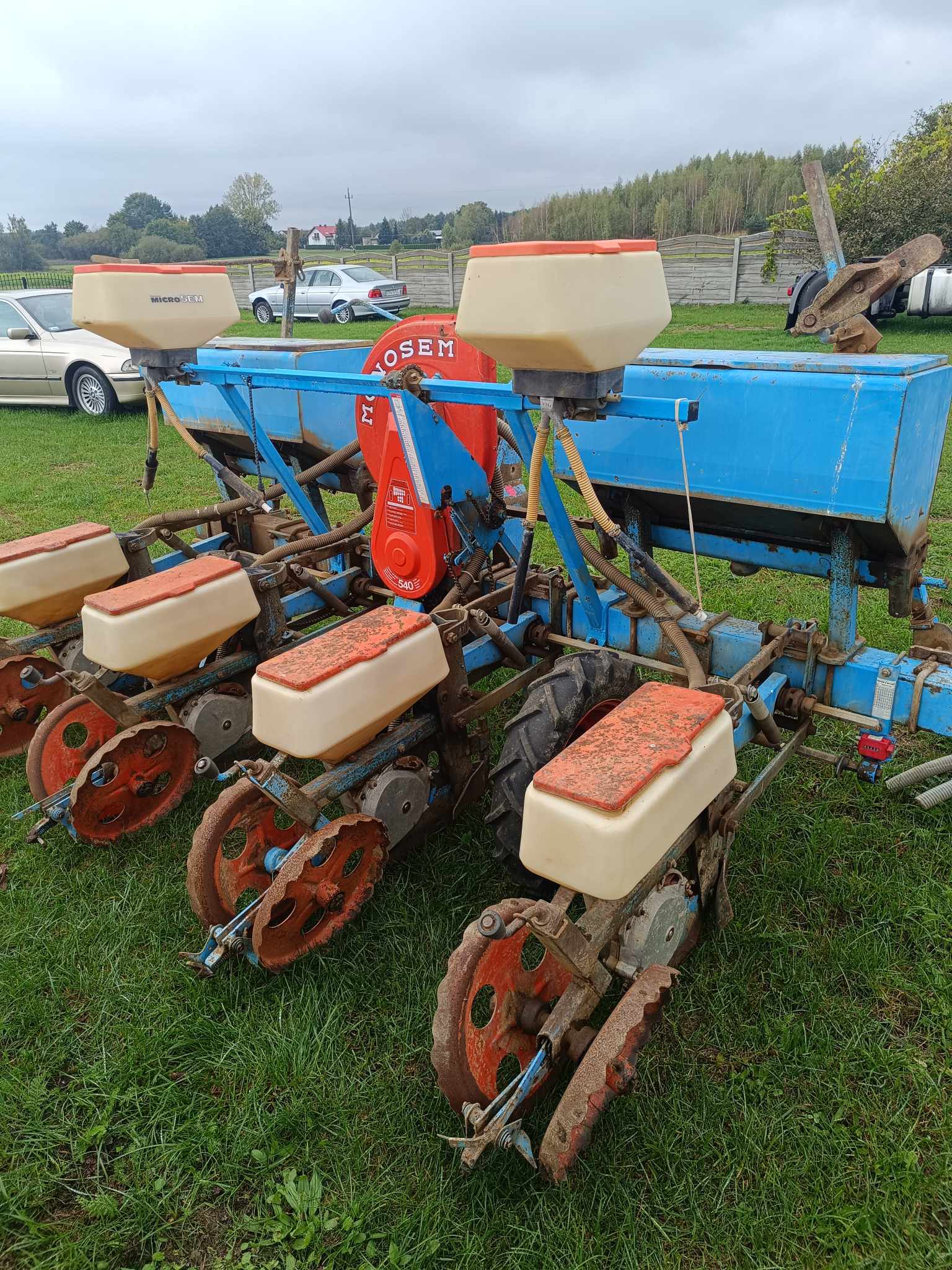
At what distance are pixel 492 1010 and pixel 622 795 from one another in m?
0.61

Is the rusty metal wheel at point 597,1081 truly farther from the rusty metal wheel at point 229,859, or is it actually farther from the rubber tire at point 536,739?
the rusty metal wheel at point 229,859

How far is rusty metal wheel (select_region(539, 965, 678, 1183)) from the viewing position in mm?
1823

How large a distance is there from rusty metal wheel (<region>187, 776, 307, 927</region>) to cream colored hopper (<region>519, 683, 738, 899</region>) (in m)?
1.00

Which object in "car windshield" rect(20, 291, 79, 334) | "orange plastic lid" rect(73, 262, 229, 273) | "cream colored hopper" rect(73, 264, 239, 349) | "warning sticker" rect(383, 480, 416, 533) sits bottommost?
"warning sticker" rect(383, 480, 416, 533)

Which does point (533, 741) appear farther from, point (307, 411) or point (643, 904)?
point (307, 411)

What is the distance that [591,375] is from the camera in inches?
87.7

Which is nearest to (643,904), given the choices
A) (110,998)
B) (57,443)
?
(110,998)

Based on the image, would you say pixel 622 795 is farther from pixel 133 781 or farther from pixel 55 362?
pixel 55 362

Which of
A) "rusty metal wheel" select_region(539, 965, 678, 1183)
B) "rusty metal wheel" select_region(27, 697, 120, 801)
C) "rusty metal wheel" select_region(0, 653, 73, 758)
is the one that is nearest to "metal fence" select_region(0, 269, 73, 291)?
"rusty metal wheel" select_region(0, 653, 73, 758)

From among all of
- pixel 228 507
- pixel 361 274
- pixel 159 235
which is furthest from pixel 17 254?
pixel 228 507

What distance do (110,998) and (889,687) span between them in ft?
8.09

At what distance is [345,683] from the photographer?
7.92ft

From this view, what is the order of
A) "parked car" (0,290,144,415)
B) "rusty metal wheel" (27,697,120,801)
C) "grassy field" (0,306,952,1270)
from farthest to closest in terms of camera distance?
"parked car" (0,290,144,415) < "rusty metal wheel" (27,697,120,801) < "grassy field" (0,306,952,1270)

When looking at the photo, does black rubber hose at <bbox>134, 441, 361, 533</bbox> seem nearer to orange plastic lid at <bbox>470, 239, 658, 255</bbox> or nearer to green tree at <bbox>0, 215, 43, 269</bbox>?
orange plastic lid at <bbox>470, 239, 658, 255</bbox>
